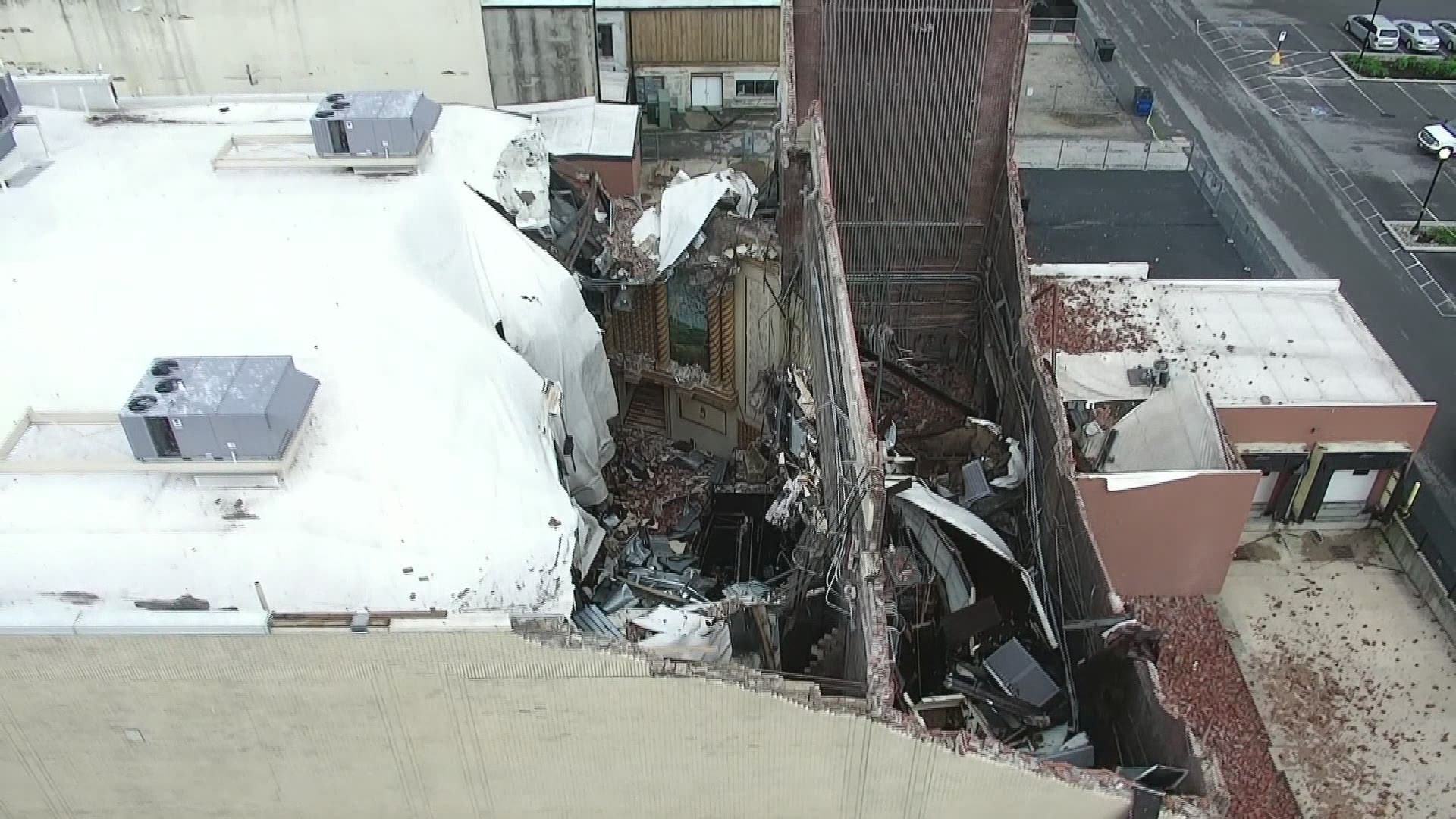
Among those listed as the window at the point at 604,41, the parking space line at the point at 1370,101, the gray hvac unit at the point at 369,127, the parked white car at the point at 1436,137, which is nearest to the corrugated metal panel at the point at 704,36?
the window at the point at 604,41

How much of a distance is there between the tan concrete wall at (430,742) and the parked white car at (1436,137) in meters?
37.4

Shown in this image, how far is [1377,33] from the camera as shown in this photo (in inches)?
1833

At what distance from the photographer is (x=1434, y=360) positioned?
29.8 metres

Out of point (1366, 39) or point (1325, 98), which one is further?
point (1366, 39)

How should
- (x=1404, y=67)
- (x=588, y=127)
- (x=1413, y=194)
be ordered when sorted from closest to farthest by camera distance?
(x=588, y=127) < (x=1413, y=194) < (x=1404, y=67)

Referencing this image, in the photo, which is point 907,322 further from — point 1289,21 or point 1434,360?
point 1289,21

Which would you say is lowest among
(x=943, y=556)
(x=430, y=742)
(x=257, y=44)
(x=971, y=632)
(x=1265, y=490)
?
(x=1265, y=490)

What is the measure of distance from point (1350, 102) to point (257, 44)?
40.4 metres

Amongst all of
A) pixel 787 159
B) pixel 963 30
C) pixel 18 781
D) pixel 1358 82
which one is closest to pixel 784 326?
pixel 787 159

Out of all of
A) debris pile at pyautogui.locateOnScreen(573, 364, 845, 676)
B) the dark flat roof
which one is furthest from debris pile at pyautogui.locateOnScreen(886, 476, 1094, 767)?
the dark flat roof

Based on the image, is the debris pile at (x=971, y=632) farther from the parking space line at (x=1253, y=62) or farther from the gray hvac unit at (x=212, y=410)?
the parking space line at (x=1253, y=62)

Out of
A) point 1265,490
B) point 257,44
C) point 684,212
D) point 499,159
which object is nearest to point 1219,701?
point 1265,490

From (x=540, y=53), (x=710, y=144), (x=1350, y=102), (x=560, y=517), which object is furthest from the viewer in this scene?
(x=1350, y=102)

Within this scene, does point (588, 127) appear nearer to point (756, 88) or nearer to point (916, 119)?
point (916, 119)
